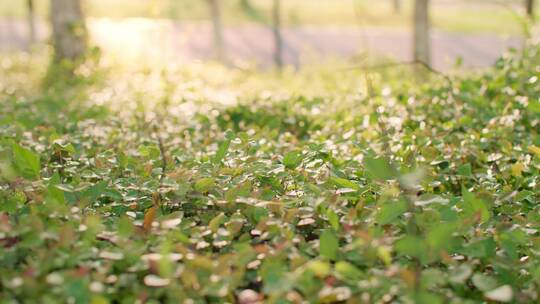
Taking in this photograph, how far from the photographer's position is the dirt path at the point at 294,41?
68.5 feet

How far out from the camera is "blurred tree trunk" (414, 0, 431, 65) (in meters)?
11.2

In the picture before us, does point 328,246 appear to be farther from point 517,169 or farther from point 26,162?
point 517,169

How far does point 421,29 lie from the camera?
37.0 ft

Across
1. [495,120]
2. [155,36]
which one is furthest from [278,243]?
[155,36]

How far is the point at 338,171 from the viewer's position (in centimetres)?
263

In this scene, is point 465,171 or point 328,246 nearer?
point 328,246

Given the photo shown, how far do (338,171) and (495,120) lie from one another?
61.6 inches

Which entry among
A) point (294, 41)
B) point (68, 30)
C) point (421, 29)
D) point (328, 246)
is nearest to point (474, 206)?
point (328, 246)

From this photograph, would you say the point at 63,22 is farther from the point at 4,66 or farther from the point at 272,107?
the point at 272,107

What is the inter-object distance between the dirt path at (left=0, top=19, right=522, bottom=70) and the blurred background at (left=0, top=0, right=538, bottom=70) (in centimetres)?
3

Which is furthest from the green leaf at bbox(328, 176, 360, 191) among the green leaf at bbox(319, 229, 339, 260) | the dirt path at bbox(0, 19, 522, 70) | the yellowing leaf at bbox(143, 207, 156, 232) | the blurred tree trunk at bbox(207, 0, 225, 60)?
the dirt path at bbox(0, 19, 522, 70)

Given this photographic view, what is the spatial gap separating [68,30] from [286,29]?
1871 cm

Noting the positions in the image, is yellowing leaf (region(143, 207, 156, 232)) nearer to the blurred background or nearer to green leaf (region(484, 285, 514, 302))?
green leaf (region(484, 285, 514, 302))

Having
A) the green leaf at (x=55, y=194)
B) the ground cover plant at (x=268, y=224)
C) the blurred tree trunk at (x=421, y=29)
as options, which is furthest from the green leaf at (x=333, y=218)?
the blurred tree trunk at (x=421, y=29)
